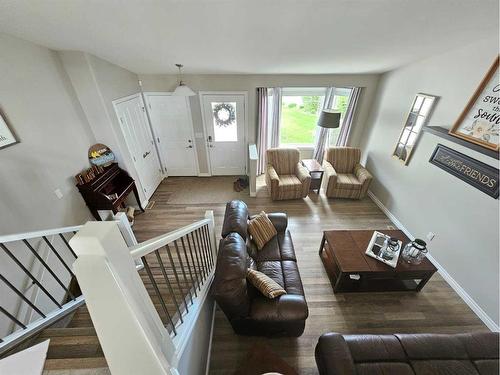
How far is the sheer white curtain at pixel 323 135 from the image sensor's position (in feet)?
15.3

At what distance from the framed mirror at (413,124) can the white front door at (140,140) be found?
4.68m

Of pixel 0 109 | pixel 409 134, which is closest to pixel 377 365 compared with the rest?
pixel 409 134

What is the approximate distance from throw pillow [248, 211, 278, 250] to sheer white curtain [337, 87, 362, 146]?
326 centimetres

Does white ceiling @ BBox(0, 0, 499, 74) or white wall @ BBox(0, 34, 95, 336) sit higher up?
white ceiling @ BBox(0, 0, 499, 74)

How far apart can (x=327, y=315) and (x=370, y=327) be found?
1.44 ft

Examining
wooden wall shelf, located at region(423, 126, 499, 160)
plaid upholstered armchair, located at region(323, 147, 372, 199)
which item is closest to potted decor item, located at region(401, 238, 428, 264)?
wooden wall shelf, located at region(423, 126, 499, 160)

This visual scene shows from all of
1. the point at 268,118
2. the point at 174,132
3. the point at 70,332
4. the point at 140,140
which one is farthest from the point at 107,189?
the point at 268,118

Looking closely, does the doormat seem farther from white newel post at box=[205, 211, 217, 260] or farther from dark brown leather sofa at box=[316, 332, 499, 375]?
white newel post at box=[205, 211, 217, 260]

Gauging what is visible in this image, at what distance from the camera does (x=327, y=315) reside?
7.29ft

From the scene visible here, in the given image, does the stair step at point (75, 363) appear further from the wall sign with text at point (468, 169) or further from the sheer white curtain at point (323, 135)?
the sheer white curtain at point (323, 135)

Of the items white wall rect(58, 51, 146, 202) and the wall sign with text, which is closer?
the wall sign with text

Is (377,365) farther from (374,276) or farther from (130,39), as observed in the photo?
(130,39)

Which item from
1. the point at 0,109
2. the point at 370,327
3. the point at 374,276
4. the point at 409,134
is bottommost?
the point at 370,327

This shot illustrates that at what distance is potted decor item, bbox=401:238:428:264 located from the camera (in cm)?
219
